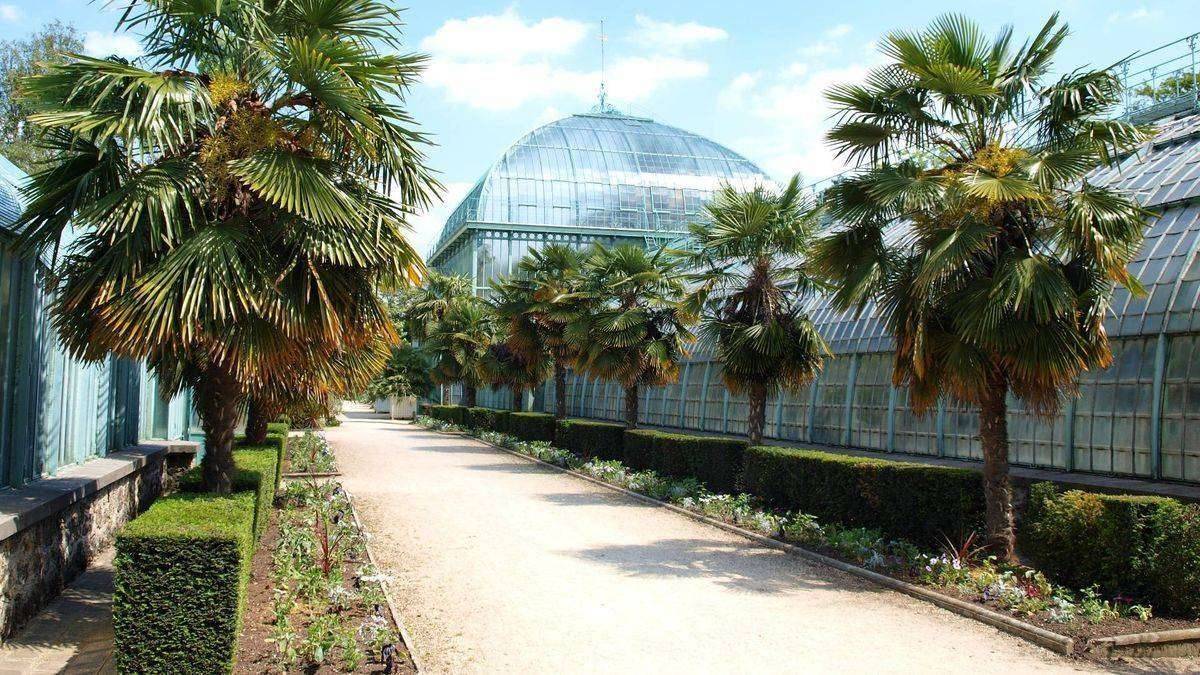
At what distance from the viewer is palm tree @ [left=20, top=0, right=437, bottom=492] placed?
26.0 feet

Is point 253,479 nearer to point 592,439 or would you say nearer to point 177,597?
point 177,597

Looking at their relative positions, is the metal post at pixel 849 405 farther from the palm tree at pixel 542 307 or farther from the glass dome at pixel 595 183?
the glass dome at pixel 595 183

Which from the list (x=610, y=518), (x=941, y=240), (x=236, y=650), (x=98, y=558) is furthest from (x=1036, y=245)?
(x=98, y=558)

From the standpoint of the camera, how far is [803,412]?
21734mm

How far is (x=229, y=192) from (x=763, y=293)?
10.4 m

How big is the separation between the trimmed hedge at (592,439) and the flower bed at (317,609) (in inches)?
454

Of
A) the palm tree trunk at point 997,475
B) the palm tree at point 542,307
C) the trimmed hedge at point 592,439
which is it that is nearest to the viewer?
the palm tree trunk at point 997,475

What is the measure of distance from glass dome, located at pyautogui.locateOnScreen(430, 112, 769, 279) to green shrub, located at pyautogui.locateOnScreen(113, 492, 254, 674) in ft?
143

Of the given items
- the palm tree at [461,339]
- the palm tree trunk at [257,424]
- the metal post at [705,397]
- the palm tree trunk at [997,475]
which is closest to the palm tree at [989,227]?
the palm tree trunk at [997,475]

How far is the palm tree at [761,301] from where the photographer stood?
16.2 m

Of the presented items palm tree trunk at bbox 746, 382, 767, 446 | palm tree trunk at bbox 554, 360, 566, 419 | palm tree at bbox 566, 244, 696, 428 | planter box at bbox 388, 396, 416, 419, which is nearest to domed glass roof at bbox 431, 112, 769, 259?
planter box at bbox 388, 396, 416, 419

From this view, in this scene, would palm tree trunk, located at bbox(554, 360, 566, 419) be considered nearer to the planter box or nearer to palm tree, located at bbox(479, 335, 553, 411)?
palm tree, located at bbox(479, 335, 553, 411)

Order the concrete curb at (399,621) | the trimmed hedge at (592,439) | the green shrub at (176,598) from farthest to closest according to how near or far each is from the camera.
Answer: the trimmed hedge at (592,439) < the concrete curb at (399,621) < the green shrub at (176,598)

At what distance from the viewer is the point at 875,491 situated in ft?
42.6
